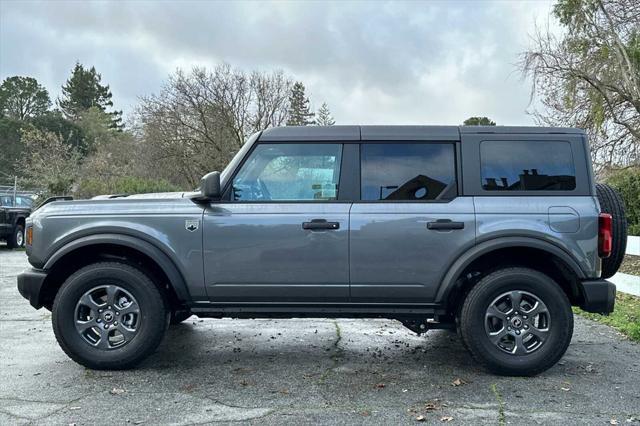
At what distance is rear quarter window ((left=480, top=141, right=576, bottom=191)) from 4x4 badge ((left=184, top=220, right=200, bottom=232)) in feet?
7.74

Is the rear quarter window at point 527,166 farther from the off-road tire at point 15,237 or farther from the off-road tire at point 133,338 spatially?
the off-road tire at point 15,237

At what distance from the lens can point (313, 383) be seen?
4414 millimetres

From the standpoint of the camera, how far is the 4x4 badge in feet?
15.2

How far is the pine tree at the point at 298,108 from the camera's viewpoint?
31.6 metres

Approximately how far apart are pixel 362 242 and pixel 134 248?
1.85 meters

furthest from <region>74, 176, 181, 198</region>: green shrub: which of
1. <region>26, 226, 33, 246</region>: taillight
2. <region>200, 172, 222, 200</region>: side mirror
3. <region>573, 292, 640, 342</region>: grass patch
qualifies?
<region>200, 172, 222, 200</region>: side mirror

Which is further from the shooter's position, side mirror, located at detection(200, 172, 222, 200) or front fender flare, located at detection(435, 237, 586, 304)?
side mirror, located at detection(200, 172, 222, 200)

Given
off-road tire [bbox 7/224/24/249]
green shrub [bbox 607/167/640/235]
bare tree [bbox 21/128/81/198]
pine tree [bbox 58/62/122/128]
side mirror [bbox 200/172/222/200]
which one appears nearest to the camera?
side mirror [bbox 200/172/222/200]

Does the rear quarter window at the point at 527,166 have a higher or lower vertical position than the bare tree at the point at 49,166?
lower

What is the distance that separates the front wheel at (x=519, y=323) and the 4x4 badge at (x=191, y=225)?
2274 millimetres

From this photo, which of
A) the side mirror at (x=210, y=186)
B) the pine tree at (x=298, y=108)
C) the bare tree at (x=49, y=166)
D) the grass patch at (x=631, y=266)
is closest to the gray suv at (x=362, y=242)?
the side mirror at (x=210, y=186)

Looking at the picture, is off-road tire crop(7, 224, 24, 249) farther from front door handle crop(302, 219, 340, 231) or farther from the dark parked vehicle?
front door handle crop(302, 219, 340, 231)

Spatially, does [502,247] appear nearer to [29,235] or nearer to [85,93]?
[29,235]

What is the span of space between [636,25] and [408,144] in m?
12.3
